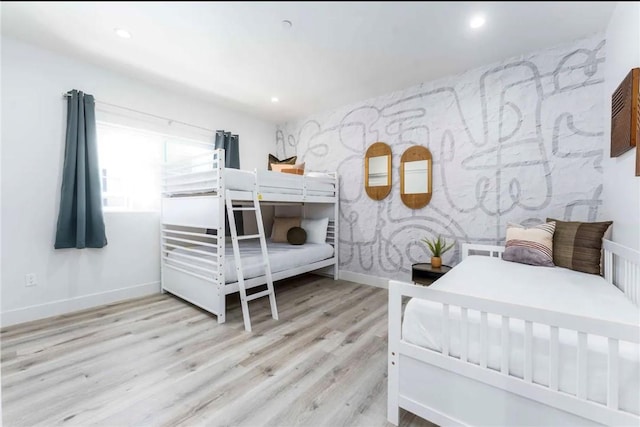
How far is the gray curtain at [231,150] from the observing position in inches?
134

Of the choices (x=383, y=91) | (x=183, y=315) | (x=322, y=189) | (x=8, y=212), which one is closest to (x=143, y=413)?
(x=183, y=315)

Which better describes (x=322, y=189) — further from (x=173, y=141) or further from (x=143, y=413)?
(x=143, y=413)

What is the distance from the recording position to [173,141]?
10.4 ft

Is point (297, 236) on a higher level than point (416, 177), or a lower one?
lower

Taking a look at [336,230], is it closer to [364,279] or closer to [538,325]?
[364,279]

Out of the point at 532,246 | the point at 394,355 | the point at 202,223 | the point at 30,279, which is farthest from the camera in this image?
the point at 202,223

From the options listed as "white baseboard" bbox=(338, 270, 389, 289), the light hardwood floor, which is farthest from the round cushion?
the light hardwood floor

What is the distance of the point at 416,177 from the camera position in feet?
9.77

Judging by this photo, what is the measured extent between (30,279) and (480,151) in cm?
403

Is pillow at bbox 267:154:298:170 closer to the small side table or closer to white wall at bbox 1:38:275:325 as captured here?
white wall at bbox 1:38:275:325

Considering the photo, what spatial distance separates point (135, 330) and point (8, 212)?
1357 mm

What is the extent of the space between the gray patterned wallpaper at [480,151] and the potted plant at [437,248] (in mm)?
71

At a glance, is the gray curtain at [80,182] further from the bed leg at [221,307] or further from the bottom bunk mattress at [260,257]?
the bed leg at [221,307]

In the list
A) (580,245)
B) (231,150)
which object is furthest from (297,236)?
(580,245)
